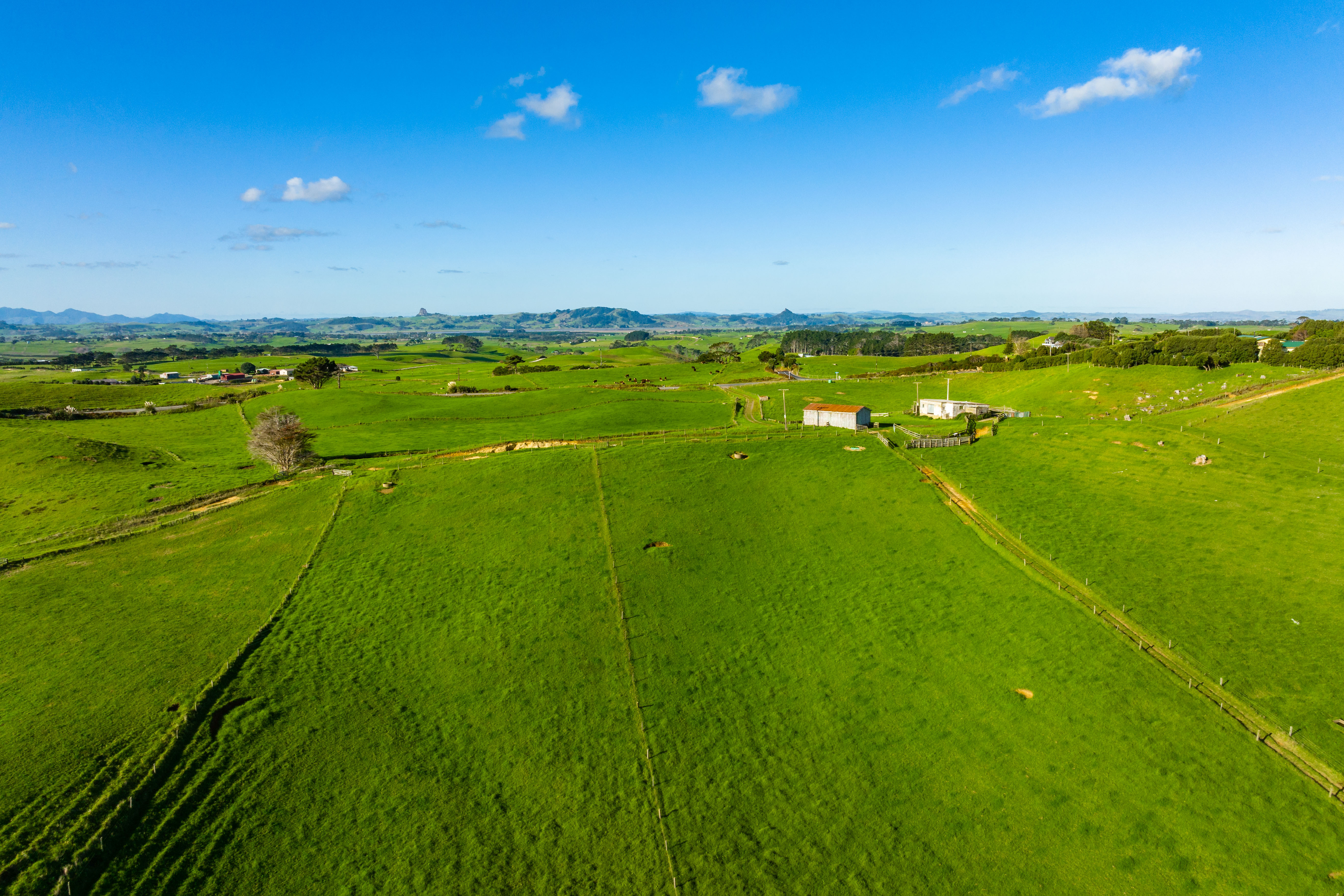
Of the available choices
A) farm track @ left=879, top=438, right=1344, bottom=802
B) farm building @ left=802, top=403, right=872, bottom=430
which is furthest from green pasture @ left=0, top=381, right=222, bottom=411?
farm track @ left=879, top=438, right=1344, bottom=802

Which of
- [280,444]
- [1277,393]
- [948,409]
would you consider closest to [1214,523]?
[948,409]

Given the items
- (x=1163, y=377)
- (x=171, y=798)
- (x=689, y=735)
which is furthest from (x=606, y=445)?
(x=1163, y=377)

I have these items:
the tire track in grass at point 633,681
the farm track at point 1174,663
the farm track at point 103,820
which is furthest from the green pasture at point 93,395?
the farm track at point 1174,663

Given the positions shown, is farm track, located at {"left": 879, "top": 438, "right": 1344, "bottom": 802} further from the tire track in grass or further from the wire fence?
the tire track in grass

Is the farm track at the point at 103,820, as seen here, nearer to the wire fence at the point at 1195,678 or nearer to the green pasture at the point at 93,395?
the wire fence at the point at 1195,678

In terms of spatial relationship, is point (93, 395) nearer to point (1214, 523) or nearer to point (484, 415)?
point (484, 415)

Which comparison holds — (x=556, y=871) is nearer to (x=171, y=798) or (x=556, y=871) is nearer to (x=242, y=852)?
(x=242, y=852)
